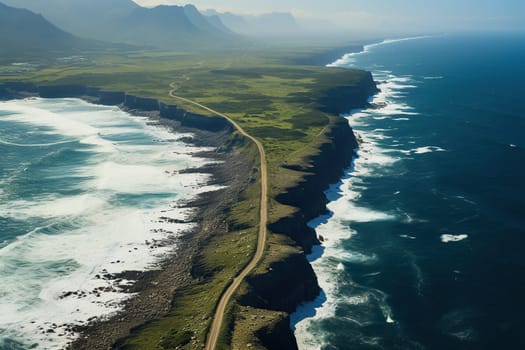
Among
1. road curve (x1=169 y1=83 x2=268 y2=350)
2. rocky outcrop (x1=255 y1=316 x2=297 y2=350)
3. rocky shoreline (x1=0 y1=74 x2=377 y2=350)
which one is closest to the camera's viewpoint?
road curve (x1=169 y1=83 x2=268 y2=350)

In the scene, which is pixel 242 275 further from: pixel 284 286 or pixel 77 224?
pixel 77 224

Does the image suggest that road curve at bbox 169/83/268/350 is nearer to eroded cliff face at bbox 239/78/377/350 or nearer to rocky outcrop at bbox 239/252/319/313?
eroded cliff face at bbox 239/78/377/350

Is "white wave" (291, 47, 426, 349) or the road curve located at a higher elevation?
the road curve

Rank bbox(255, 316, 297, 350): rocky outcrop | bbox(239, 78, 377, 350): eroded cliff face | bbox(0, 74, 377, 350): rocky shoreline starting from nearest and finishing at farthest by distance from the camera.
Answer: bbox(255, 316, 297, 350): rocky outcrop
bbox(239, 78, 377, 350): eroded cliff face
bbox(0, 74, 377, 350): rocky shoreline

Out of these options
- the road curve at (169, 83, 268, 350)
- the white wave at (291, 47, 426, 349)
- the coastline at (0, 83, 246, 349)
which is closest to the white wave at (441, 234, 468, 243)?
the white wave at (291, 47, 426, 349)

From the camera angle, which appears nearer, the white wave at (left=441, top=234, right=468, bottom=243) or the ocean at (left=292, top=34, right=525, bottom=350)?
the ocean at (left=292, top=34, right=525, bottom=350)

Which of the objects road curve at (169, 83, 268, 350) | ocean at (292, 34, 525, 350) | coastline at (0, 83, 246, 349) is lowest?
ocean at (292, 34, 525, 350)

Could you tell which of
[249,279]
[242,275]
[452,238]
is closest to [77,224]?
[242,275]

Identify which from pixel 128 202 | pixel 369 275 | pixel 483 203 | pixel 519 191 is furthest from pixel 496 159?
pixel 128 202
